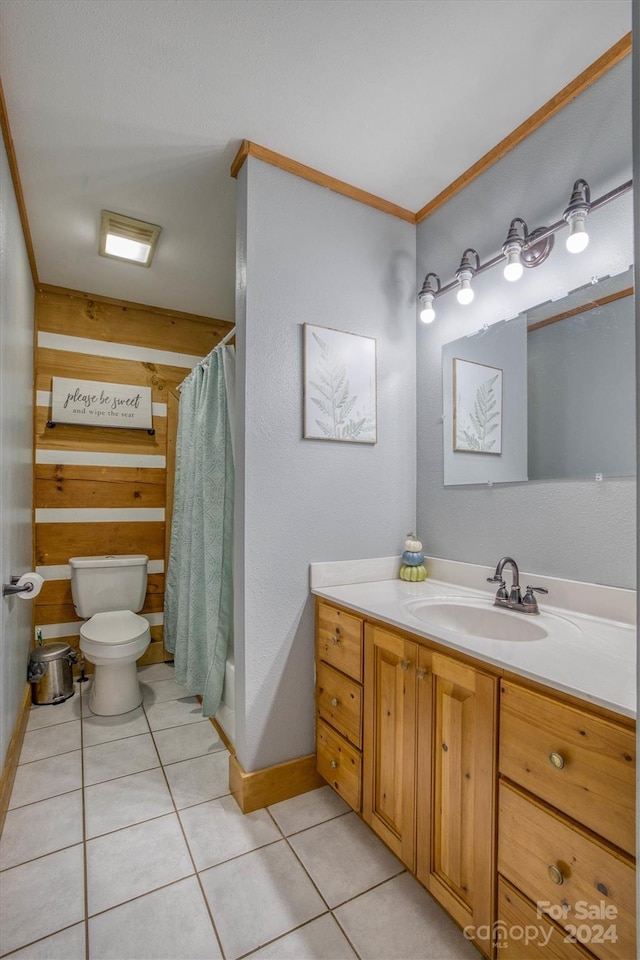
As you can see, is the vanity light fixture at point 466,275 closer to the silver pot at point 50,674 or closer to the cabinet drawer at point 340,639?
the cabinet drawer at point 340,639

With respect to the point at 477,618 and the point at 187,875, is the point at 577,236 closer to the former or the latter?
the point at 477,618

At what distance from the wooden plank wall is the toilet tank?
183mm

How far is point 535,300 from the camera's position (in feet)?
5.35

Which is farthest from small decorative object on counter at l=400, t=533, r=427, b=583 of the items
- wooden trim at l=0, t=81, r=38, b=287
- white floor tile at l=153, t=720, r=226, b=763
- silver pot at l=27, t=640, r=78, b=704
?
wooden trim at l=0, t=81, r=38, b=287

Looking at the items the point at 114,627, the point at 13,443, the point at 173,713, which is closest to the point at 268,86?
the point at 13,443

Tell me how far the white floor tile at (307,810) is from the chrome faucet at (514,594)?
1.00 meters

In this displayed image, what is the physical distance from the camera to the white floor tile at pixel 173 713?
2385mm

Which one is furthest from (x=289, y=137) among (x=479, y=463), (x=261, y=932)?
(x=261, y=932)

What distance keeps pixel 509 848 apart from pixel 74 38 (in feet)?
8.00

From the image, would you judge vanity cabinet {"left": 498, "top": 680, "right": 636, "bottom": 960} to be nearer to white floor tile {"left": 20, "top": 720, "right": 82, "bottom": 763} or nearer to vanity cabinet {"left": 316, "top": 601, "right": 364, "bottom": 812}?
vanity cabinet {"left": 316, "top": 601, "right": 364, "bottom": 812}

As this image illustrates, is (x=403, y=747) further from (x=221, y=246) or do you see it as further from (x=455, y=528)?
(x=221, y=246)

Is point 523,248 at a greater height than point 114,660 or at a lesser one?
greater

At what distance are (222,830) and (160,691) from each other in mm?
1324

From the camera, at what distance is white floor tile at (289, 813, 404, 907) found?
138 centimetres
